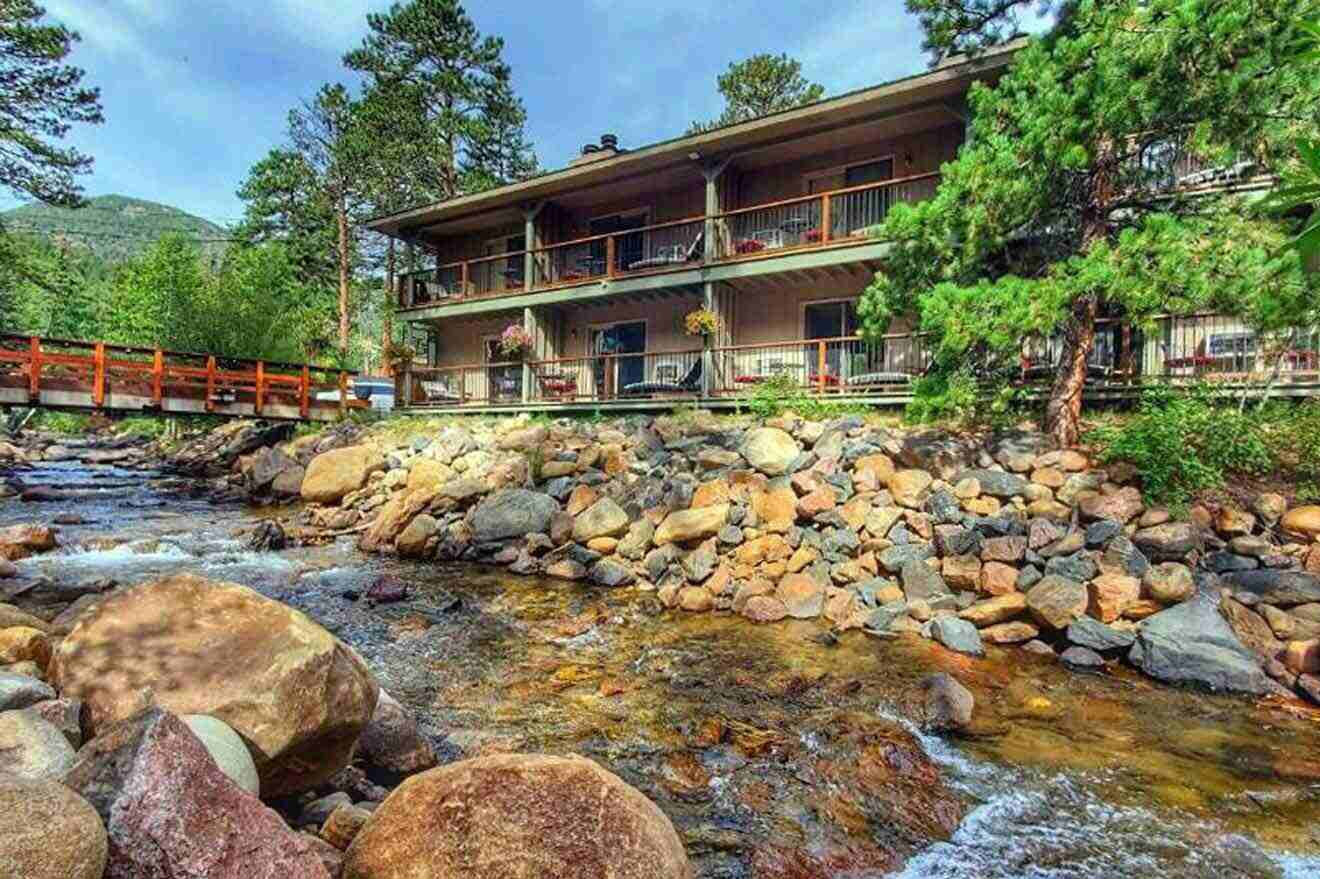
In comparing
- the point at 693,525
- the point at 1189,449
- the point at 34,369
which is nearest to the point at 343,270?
the point at 34,369

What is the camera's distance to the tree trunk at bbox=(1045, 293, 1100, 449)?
29.2ft

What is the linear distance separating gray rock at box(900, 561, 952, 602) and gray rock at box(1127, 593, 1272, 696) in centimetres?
183

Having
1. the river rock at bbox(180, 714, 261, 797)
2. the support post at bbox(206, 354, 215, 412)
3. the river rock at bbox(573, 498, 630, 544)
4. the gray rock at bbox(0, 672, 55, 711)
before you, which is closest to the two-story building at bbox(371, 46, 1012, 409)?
the river rock at bbox(573, 498, 630, 544)

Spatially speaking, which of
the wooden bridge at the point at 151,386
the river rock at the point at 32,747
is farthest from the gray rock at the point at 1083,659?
the wooden bridge at the point at 151,386

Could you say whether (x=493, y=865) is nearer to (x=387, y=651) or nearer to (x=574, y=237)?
(x=387, y=651)

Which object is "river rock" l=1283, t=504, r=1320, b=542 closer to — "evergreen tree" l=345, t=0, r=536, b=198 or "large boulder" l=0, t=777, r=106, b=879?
"large boulder" l=0, t=777, r=106, b=879

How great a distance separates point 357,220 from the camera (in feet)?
98.9

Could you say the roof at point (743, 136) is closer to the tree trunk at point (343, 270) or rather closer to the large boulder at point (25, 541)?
the tree trunk at point (343, 270)

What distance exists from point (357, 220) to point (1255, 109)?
3117 cm

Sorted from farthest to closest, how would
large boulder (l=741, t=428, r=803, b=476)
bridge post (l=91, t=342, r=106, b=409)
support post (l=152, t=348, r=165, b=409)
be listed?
support post (l=152, t=348, r=165, b=409)
bridge post (l=91, t=342, r=106, b=409)
large boulder (l=741, t=428, r=803, b=476)

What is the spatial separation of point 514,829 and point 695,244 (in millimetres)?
14477

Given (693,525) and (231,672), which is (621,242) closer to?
(693,525)

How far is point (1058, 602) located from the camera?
6.70 meters

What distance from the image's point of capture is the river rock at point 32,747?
Result: 2.38 metres
